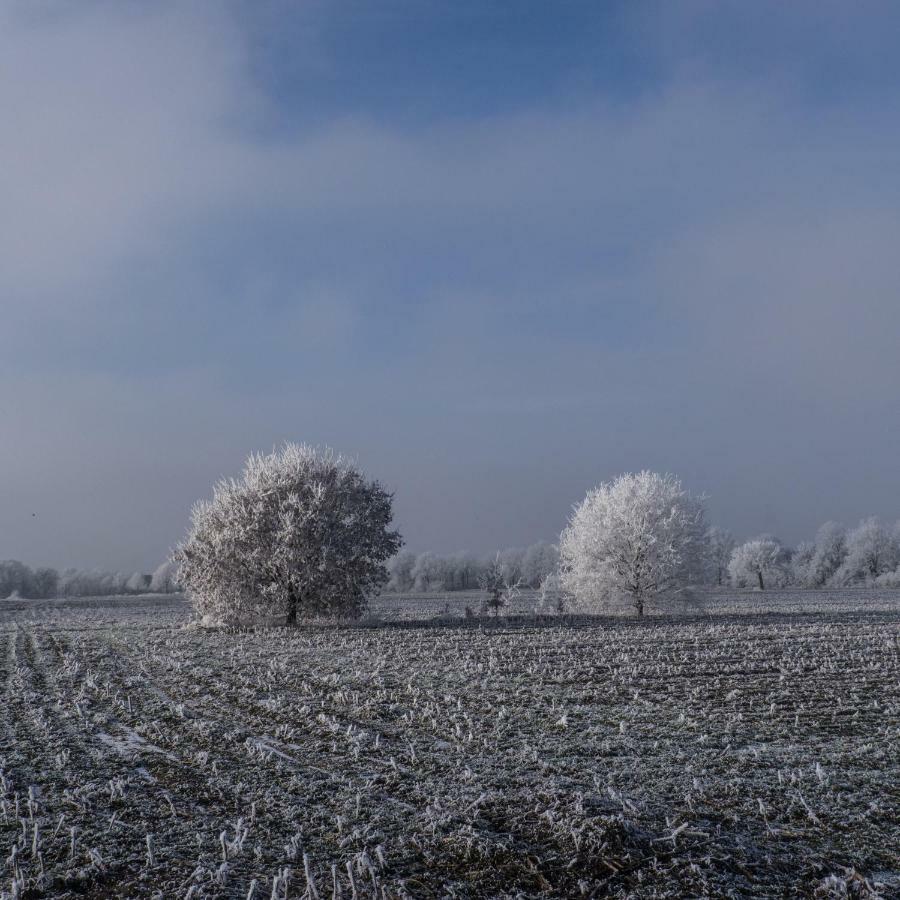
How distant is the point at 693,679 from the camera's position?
18.7 metres

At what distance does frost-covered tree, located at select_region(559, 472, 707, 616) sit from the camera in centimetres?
4534

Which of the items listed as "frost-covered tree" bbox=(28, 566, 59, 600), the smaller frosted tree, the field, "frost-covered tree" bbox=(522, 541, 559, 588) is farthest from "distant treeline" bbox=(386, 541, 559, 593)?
the field

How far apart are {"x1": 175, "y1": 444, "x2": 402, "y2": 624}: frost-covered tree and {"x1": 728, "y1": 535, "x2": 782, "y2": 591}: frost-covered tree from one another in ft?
340

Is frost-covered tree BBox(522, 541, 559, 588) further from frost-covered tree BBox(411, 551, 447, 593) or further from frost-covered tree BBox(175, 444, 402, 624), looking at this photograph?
frost-covered tree BBox(175, 444, 402, 624)

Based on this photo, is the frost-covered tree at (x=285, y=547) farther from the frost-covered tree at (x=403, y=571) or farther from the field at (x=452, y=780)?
the frost-covered tree at (x=403, y=571)

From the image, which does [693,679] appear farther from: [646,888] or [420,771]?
[646,888]

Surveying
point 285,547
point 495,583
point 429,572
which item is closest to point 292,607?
point 285,547

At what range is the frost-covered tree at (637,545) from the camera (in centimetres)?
4534

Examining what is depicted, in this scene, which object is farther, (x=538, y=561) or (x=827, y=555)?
(x=538, y=561)

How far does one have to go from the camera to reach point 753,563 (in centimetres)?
12788

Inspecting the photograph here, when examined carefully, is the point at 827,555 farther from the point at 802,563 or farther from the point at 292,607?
the point at 292,607

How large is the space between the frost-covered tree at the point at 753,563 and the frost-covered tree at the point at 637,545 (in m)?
88.4

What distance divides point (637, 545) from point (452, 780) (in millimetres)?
37195

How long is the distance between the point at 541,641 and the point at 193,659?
12.2 metres
